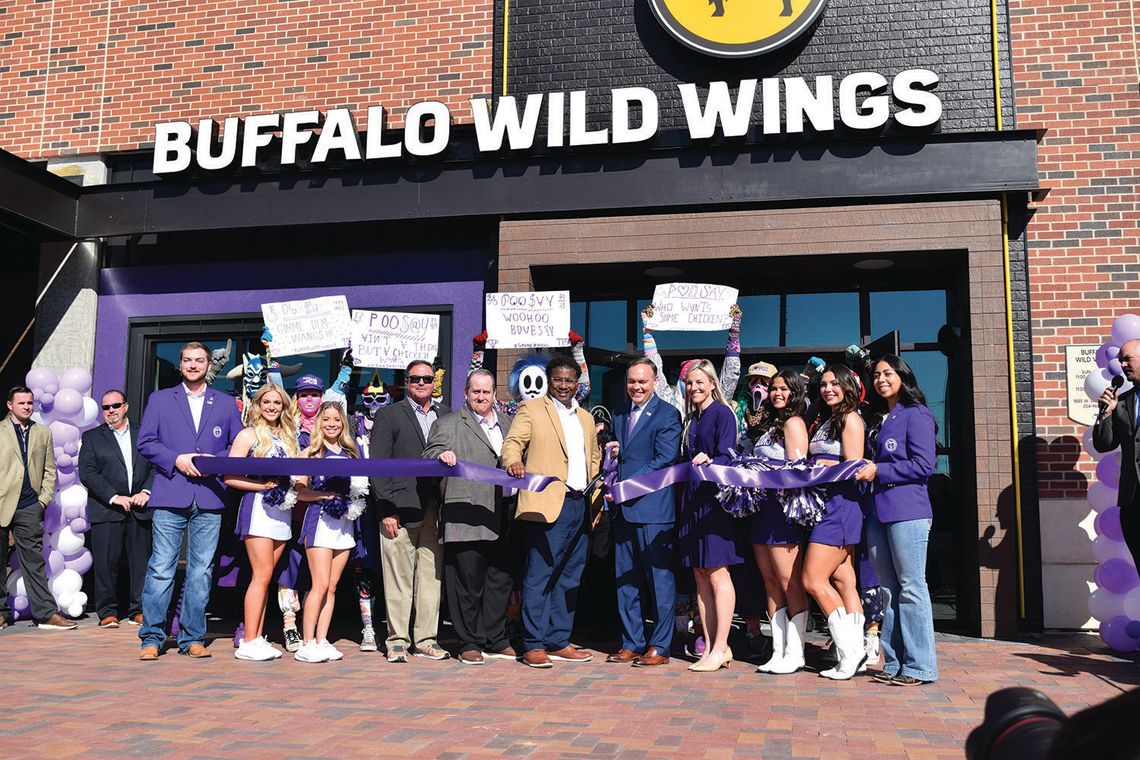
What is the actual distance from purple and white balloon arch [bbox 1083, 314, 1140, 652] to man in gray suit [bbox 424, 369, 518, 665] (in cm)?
441

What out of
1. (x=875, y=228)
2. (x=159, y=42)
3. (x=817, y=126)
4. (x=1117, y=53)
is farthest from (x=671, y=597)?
(x=159, y=42)

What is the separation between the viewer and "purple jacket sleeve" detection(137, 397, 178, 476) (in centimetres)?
672

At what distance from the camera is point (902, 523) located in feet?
19.4

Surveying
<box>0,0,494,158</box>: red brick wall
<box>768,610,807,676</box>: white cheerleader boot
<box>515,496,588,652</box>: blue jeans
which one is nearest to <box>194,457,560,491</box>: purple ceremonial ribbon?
<box>515,496,588,652</box>: blue jeans

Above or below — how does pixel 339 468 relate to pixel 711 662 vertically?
above

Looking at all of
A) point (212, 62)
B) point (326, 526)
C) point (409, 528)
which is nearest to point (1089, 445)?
point (409, 528)

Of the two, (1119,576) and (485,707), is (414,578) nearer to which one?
(485,707)

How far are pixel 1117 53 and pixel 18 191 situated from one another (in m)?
10.4

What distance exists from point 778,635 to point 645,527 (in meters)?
1.14

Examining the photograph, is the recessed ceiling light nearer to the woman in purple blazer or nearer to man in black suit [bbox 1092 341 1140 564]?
man in black suit [bbox 1092 341 1140 564]

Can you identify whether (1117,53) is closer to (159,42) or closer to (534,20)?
(534,20)

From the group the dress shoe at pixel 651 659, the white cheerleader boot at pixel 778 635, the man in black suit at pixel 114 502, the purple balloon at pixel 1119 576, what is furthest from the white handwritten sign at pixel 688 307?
the man in black suit at pixel 114 502

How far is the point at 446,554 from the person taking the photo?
22.6ft

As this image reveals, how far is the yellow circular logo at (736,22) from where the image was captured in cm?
905
